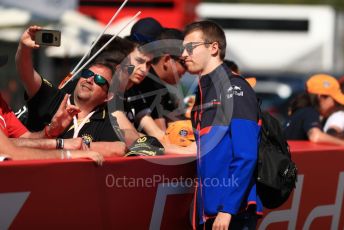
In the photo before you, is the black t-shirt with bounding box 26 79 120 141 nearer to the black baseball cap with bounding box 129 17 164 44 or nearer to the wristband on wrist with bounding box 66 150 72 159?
the wristband on wrist with bounding box 66 150 72 159

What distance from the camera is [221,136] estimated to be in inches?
217

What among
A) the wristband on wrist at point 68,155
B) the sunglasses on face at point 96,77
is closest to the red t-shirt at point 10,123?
the sunglasses on face at point 96,77

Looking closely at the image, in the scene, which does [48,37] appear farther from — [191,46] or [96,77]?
[191,46]

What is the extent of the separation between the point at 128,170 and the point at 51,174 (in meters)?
0.68

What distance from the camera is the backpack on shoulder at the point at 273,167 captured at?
559cm

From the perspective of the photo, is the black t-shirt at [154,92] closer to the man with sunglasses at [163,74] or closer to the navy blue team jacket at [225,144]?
the man with sunglasses at [163,74]

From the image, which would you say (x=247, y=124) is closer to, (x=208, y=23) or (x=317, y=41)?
(x=208, y=23)

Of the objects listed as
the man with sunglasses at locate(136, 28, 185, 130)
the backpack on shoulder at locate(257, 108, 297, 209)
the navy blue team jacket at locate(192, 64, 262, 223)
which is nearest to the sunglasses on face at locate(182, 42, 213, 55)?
the navy blue team jacket at locate(192, 64, 262, 223)

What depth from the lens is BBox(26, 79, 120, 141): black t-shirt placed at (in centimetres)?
636

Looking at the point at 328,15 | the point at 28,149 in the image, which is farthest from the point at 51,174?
the point at 328,15

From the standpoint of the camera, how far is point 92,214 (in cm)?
559

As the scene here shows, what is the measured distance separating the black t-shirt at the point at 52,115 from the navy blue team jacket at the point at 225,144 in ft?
3.00

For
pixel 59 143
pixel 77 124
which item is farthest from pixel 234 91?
pixel 77 124

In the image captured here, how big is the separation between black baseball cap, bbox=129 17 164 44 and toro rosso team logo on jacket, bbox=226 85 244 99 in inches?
79.8
